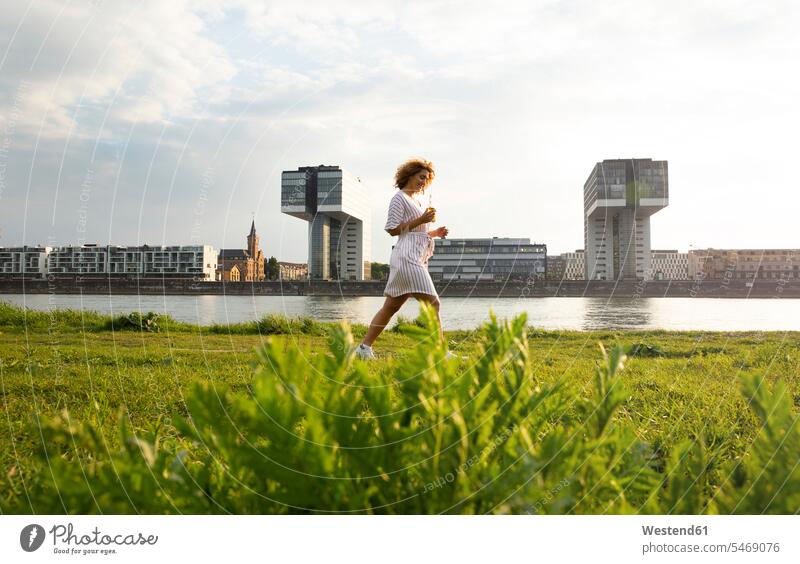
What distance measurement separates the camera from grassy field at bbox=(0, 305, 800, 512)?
1.56 ft

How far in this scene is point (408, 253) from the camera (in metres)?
3.89

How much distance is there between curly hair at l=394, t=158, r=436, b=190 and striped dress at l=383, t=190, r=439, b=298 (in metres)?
0.09

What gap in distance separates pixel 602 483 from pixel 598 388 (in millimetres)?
83

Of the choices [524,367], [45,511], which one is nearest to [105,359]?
[45,511]

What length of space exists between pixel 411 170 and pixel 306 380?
338cm

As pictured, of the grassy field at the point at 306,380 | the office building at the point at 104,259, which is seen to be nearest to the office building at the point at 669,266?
the office building at the point at 104,259

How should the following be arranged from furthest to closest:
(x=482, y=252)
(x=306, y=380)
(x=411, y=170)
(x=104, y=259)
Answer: (x=482, y=252), (x=104, y=259), (x=411, y=170), (x=306, y=380)

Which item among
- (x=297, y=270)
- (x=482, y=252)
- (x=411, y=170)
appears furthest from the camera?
(x=297, y=270)

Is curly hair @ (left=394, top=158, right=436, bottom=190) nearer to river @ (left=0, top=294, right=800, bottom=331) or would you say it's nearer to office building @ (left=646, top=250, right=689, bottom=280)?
river @ (left=0, top=294, right=800, bottom=331)

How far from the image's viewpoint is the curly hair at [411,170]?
3562mm

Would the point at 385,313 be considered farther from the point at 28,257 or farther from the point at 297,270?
the point at 297,270

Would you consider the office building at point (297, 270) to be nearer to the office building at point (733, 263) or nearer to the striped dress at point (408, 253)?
the striped dress at point (408, 253)

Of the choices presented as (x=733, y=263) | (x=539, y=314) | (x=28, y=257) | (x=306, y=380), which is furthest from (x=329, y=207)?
(x=539, y=314)
